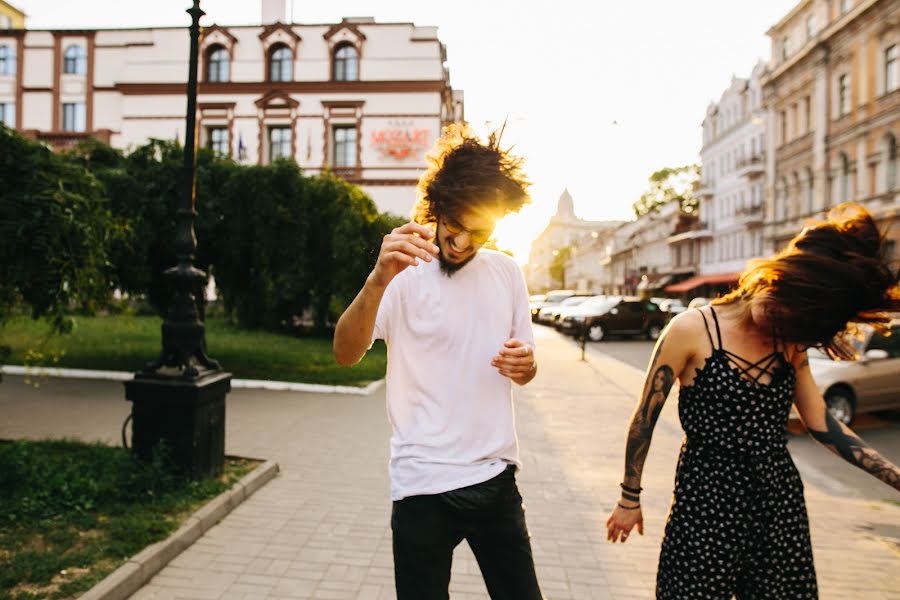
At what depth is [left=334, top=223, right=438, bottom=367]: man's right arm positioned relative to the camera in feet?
6.24

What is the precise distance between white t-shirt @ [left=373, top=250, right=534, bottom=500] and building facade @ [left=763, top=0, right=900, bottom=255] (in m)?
28.3

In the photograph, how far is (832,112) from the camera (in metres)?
34.3

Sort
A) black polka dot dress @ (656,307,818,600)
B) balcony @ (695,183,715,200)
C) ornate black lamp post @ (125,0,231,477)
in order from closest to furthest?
1. black polka dot dress @ (656,307,818,600)
2. ornate black lamp post @ (125,0,231,477)
3. balcony @ (695,183,715,200)

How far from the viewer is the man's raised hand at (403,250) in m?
1.89

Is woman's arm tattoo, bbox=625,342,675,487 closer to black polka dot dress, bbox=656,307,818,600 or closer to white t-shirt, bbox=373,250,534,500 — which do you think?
→ black polka dot dress, bbox=656,307,818,600

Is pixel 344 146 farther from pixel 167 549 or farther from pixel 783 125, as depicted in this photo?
pixel 167 549

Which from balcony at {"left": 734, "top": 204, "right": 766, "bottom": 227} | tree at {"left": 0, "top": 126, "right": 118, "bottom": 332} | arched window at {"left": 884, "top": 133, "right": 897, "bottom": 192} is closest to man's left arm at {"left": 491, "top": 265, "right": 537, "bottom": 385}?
tree at {"left": 0, "top": 126, "right": 118, "bottom": 332}

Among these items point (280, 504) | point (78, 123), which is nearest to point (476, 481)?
point (280, 504)

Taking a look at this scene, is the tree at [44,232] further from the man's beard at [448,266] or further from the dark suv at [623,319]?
the dark suv at [623,319]

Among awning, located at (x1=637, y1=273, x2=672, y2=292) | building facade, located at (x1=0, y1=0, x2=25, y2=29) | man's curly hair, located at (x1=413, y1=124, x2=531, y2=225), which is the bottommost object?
man's curly hair, located at (x1=413, y1=124, x2=531, y2=225)

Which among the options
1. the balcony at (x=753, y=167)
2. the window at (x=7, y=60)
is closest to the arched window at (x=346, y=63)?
the window at (x=7, y=60)

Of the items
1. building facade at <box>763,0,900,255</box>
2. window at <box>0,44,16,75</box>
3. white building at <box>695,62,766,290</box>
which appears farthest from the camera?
white building at <box>695,62,766,290</box>

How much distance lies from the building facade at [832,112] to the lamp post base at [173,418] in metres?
27.4

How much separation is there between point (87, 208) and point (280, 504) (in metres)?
3.10
